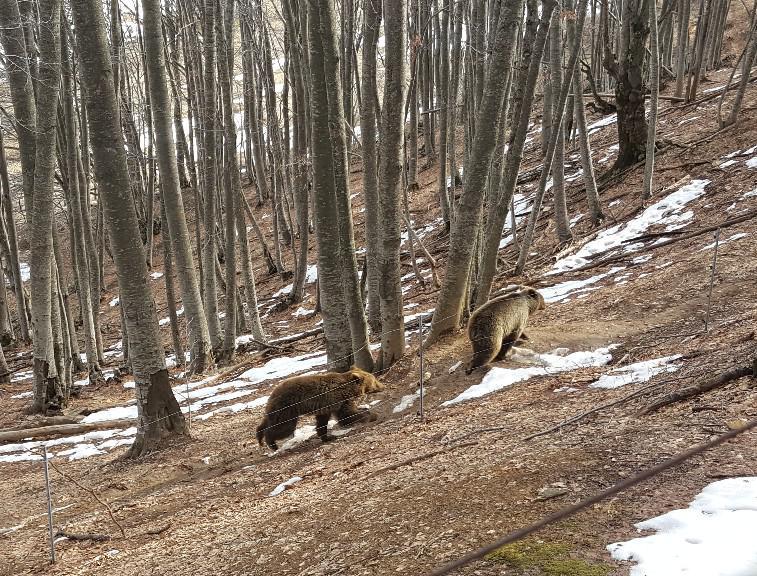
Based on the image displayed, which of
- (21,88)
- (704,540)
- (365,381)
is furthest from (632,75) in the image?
(704,540)

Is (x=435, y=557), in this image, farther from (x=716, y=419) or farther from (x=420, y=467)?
(x=716, y=419)

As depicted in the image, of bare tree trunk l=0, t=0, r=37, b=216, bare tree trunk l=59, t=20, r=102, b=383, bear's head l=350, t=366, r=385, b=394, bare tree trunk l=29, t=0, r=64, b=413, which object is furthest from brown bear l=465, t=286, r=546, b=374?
bare tree trunk l=59, t=20, r=102, b=383

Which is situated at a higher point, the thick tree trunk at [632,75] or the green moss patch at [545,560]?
the thick tree trunk at [632,75]

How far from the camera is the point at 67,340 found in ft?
44.0

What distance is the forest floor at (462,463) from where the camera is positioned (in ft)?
12.1

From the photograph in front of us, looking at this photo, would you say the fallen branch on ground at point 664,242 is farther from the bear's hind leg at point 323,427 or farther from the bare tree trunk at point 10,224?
the bare tree trunk at point 10,224

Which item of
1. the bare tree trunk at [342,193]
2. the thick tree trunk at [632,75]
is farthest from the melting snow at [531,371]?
the thick tree trunk at [632,75]

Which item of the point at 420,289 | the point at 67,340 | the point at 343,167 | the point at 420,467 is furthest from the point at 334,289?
the point at 67,340

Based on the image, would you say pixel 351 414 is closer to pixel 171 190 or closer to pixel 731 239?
pixel 171 190

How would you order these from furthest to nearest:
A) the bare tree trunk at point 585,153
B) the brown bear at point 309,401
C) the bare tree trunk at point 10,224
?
the bare tree trunk at point 10,224 < the bare tree trunk at point 585,153 < the brown bear at point 309,401

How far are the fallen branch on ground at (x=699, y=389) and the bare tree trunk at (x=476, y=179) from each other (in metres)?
3.93

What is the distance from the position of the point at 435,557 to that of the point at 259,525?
6.84ft

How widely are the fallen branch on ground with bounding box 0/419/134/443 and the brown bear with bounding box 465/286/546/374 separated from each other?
6090mm

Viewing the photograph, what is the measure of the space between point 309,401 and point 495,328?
2619 mm
